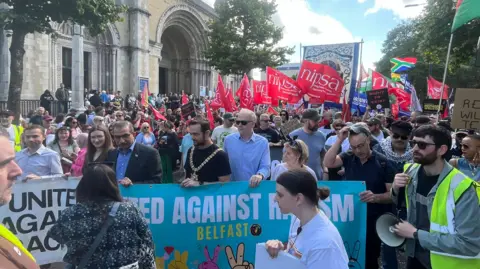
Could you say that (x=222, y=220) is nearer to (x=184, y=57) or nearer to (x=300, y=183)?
(x=300, y=183)

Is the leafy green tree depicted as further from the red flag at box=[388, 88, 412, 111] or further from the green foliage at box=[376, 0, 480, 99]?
the green foliage at box=[376, 0, 480, 99]

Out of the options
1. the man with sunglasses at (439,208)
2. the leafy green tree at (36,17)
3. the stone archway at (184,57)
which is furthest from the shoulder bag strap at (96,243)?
the stone archway at (184,57)

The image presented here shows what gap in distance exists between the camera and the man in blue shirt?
4.98 meters

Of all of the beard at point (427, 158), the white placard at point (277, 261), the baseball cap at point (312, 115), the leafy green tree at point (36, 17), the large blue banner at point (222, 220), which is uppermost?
the leafy green tree at point (36, 17)

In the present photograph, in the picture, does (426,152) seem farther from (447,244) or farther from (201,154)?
(201,154)

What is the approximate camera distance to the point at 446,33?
2439cm

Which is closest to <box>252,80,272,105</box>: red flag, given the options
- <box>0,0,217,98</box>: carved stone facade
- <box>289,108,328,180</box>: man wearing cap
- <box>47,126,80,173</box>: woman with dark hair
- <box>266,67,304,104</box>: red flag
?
<box>266,67,304,104</box>: red flag

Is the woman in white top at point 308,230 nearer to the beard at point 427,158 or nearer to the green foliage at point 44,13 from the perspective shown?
the beard at point 427,158

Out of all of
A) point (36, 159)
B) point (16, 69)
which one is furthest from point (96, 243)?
point (16, 69)

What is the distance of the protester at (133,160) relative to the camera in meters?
4.40

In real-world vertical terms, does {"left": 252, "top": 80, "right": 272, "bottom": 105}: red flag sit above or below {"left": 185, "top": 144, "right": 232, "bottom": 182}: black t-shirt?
above

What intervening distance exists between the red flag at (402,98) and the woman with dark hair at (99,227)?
1635 centimetres

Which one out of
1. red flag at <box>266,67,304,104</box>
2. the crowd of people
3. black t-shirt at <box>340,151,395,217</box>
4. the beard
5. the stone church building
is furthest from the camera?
the stone church building

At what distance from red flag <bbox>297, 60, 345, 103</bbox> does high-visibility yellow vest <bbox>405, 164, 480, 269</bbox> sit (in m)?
7.99
